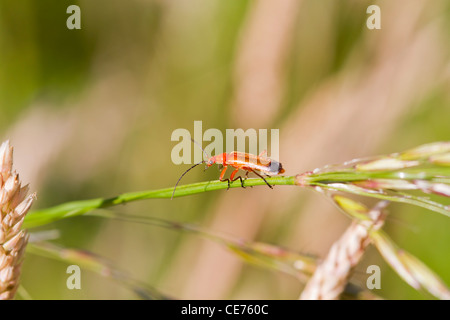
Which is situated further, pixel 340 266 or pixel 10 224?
pixel 340 266

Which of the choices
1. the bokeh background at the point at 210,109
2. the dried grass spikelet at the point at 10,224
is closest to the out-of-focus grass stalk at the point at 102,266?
the dried grass spikelet at the point at 10,224

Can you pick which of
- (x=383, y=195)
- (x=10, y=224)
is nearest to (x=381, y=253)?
(x=383, y=195)

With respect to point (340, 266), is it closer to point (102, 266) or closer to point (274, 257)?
point (274, 257)

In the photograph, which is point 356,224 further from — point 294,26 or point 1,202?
point 294,26

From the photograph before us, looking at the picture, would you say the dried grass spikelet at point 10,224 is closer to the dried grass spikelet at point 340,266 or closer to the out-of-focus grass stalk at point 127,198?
the out-of-focus grass stalk at point 127,198

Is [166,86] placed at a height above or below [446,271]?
above
